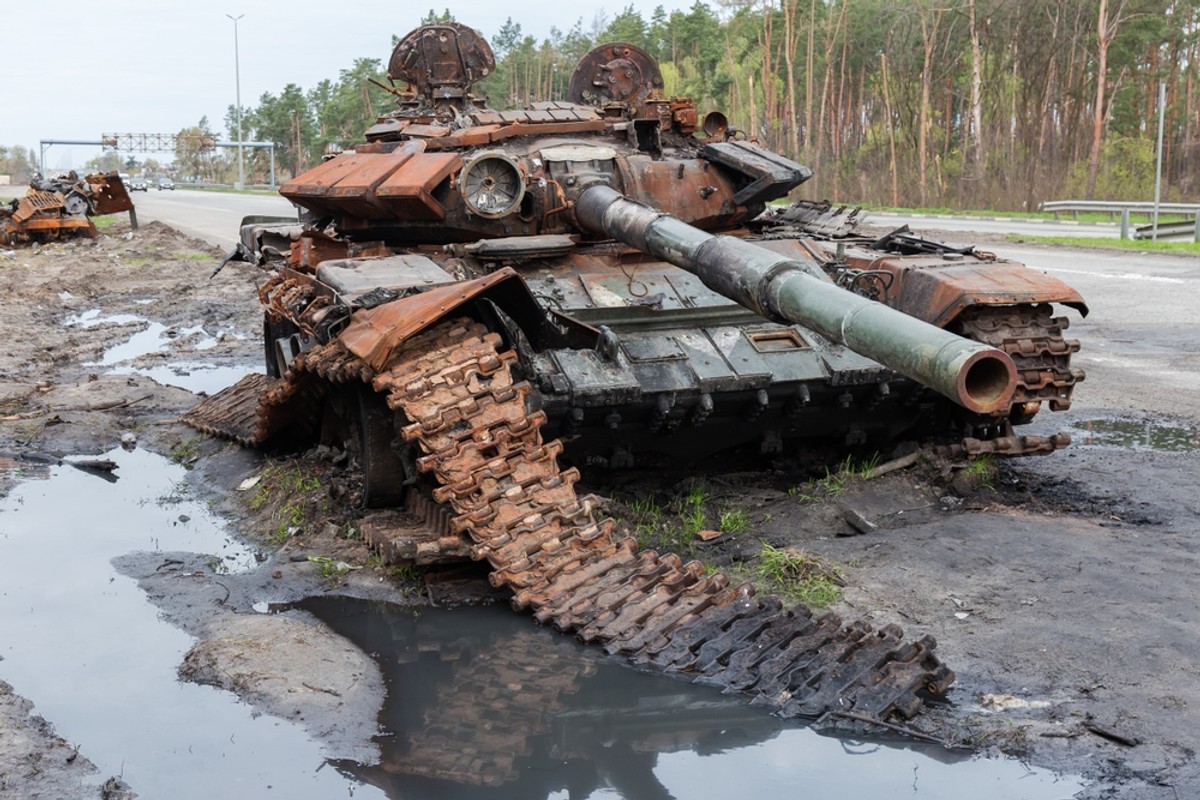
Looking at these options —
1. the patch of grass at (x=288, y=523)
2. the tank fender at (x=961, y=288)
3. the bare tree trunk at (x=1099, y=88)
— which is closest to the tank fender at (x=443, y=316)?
the patch of grass at (x=288, y=523)

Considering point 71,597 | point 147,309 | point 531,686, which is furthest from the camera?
point 147,309

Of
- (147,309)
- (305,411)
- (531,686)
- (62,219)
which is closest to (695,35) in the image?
(62,219)

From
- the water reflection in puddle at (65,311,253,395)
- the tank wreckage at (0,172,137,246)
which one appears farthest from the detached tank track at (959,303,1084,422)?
the tank wreckage at (0,172,137,246)

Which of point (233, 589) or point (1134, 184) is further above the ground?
point (1134, 184)

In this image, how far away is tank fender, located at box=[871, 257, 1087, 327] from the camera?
777 centimetres

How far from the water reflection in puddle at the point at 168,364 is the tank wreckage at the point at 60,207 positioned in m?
13.2

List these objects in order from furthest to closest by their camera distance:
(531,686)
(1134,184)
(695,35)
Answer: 1. (695,35)
2. (1134,184)
3. (531,686)

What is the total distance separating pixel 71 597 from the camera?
6688 mm

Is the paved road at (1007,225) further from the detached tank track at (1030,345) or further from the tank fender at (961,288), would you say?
the detached tank track at (1030,345)

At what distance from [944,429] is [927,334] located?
13.4 ft

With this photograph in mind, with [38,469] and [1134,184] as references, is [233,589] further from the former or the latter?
[1134,184]

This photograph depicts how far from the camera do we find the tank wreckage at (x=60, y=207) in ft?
100.0

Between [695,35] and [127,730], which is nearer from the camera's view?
[127,730]

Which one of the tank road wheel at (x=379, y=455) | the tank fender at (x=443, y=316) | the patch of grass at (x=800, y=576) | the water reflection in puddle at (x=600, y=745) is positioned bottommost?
the water reflection in puddle at (x=600, y=745)
